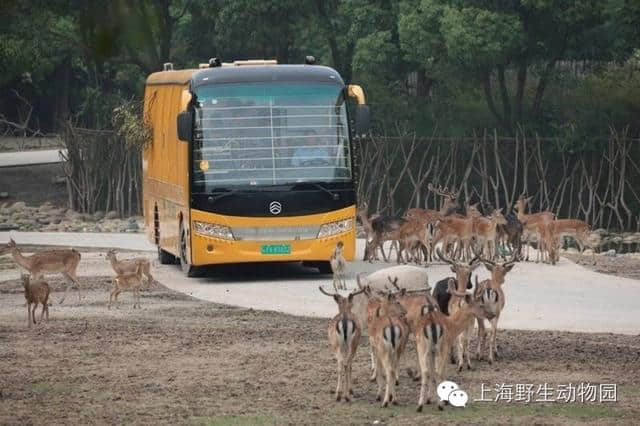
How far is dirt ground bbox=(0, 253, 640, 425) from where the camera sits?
10578 mm

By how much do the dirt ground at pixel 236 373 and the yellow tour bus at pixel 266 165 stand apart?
3070 mm

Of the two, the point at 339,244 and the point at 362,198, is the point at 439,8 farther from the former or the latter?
the point at 339,244

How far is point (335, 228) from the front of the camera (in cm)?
2055

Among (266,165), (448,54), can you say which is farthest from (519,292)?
(448,54)

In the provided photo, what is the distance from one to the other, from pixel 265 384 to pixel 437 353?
182cm

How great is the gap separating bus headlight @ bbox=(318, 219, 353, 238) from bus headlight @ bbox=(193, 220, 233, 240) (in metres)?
1.30

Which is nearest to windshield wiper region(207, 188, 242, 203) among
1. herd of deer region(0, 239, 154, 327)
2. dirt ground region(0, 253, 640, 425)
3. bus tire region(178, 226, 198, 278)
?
bus tire region(178, 226, 198, 278)

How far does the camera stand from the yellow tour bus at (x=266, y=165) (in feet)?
66.4

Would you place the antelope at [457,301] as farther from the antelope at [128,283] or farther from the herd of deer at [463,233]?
the herd of deer at [463,233]

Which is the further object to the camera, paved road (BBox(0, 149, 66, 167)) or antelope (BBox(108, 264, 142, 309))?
paved road (BBox(0, 149, 66, 167))

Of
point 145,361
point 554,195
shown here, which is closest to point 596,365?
point 145,361

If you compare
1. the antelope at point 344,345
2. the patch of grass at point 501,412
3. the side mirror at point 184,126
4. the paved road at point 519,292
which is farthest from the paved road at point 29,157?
the patch of grass at point 501,412

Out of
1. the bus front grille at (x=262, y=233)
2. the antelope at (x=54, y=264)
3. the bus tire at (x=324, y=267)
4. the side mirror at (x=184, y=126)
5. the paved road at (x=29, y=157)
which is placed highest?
the side mirror at (x=184, y=126)

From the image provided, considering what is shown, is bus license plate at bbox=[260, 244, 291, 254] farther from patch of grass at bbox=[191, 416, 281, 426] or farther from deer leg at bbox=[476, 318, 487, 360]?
patch of grass at bbox=[191, 416, 281, 426]
